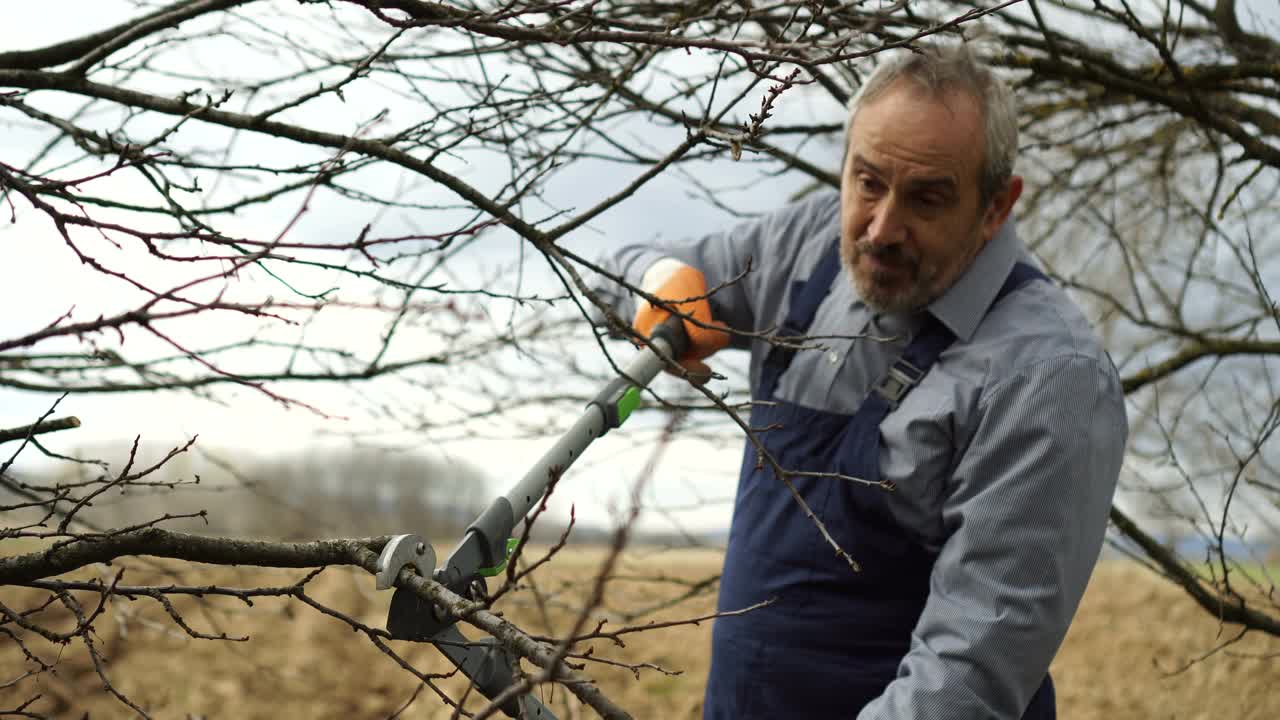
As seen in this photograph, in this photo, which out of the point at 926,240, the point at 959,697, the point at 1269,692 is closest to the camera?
the point at 959,697

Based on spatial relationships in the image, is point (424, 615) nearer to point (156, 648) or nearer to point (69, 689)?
point (69, 689)

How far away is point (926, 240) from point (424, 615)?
155 cm

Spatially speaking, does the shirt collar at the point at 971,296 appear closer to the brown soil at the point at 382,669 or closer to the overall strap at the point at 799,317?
the overall strap at the point at 799,317

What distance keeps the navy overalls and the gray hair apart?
0.27 m

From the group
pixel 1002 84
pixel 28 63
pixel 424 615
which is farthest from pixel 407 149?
pixel 1002 84

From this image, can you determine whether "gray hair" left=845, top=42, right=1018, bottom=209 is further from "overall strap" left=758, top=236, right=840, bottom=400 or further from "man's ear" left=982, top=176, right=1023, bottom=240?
"overall strap" left=758, top=236, right=840, bottom=400

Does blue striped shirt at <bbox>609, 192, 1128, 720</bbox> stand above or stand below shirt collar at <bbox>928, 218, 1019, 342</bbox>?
below

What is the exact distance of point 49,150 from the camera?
10.4 feet

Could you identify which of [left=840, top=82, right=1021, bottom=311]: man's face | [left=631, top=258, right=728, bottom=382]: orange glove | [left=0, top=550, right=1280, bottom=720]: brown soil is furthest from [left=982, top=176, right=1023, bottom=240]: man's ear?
[left=0, top=550, right=1280, bottom=720]: brown soil

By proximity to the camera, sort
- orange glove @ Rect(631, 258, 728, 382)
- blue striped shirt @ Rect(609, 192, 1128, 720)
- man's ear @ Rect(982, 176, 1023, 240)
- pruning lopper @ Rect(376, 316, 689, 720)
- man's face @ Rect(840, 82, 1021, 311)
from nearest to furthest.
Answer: pruning lopper @ Rect(376, 316, 689, 720) < blue striped shirt @ Rect(609, 192, 1128, 720) < man's face @ Rect(840, 82, 1021, 311) < man's ear @ Rect(982, 176, 1023, 240) < orange glove @ Rect(631, 258, 728, 382)

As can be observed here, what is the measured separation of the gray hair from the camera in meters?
2.65

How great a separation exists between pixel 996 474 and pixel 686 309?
3.05ft

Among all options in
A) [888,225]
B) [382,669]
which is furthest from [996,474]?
[382,669]

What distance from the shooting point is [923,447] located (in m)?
2.51
